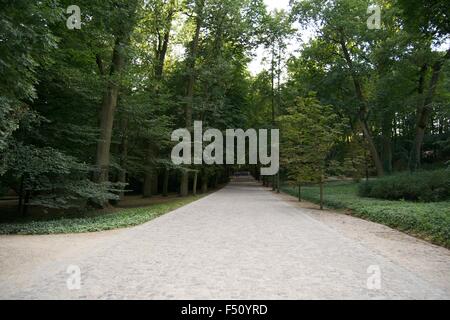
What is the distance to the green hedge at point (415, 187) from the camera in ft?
51.1

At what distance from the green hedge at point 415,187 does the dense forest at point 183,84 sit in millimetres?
393

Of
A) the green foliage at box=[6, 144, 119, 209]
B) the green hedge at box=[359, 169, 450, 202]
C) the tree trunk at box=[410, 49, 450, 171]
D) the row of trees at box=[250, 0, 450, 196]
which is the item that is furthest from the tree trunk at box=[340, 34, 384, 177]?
the green foliage at box=[6, 144, 119, 209]

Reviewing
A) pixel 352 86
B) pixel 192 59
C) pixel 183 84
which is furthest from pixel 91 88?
pixel 352 86

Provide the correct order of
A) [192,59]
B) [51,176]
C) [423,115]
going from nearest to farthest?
[51,176] → [423,115] → [192,59]

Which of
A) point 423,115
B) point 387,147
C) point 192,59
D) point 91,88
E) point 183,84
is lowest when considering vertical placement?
point 91,88

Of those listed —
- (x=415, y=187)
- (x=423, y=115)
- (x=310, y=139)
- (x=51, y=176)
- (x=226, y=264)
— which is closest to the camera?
(x=226, y=264)

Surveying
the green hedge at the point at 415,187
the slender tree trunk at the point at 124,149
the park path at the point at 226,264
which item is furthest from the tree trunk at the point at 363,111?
the park path at the point at 226,264

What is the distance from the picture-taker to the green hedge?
15.6m

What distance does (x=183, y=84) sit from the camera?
28.8 meters

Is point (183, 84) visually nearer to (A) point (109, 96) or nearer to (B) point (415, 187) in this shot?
(A) point (109, 96)

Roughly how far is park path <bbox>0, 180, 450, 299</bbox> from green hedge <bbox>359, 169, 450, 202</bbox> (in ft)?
21.3

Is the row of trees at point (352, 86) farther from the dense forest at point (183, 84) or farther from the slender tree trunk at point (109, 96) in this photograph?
the slender tree trunk at point (109, 96)

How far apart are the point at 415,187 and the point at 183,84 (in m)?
18.7
